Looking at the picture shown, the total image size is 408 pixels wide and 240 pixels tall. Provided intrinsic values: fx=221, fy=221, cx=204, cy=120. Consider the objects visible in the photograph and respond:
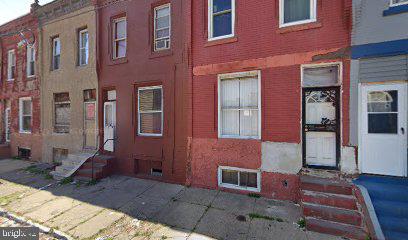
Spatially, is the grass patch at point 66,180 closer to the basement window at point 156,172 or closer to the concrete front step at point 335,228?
the basement window at point 156,172

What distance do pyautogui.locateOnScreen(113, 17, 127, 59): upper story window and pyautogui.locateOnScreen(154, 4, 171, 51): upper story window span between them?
5.87 ft

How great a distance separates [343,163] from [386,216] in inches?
58.1

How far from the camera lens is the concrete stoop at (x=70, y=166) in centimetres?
895

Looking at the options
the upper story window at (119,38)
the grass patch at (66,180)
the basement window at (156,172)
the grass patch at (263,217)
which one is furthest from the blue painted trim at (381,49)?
the grass patch at (66,180)

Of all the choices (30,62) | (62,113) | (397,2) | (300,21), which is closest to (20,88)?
(30,62)

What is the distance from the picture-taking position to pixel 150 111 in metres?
8.97

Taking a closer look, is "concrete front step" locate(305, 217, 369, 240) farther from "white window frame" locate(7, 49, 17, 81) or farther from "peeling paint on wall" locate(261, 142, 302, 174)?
"white window frame" locate(7, 49, 17, 81)

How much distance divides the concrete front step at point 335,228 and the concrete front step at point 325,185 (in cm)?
84

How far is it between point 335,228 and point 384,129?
286cm

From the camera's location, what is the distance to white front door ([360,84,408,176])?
5.40 meters

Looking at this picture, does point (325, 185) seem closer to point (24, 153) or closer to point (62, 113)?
point (62, 113)

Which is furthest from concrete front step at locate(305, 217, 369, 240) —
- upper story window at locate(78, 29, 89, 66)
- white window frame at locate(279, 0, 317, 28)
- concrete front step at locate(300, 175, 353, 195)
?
upper story window at locate(78, 29, 89, 66)

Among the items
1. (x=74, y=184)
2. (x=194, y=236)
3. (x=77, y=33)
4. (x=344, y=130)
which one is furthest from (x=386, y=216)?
(x=77, y=33)

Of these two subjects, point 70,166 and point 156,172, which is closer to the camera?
point 156,172
